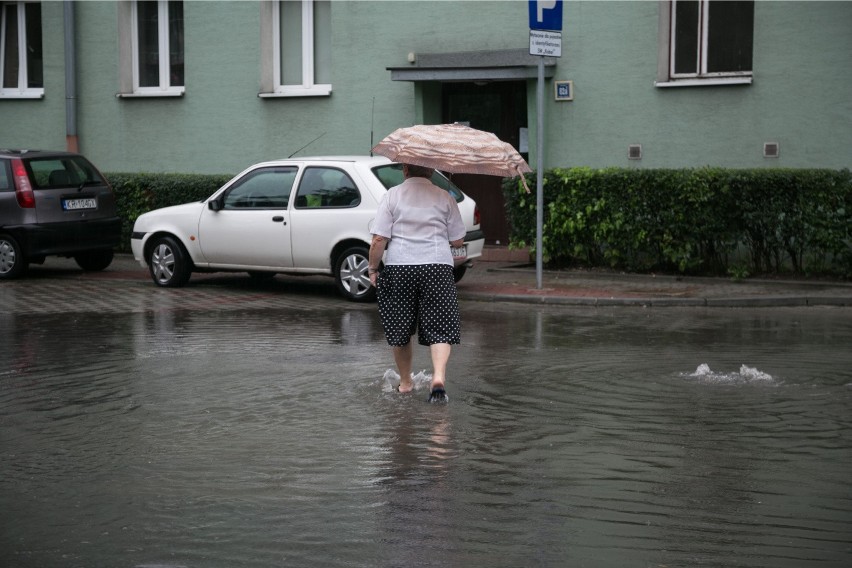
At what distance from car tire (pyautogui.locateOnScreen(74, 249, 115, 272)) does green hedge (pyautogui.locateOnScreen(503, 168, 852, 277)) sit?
5.80 m

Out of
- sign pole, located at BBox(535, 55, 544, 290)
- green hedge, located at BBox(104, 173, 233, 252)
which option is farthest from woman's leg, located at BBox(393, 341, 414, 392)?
green hedge, located at BBox(104, 173, 233, 252)

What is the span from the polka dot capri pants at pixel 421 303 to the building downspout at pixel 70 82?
1515cm

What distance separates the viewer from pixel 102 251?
1788cm


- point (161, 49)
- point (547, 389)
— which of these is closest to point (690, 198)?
point (547, 389)

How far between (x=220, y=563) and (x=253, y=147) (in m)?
16.4

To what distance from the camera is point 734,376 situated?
359 inches

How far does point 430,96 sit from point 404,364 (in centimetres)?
1133

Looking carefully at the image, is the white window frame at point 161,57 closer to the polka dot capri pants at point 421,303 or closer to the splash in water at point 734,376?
the polka dot capri pants at point 421,303

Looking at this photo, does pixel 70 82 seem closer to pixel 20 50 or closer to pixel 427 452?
pixel 20 50

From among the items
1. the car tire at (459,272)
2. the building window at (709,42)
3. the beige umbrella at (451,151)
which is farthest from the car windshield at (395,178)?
the beige umbrella at (451,151)

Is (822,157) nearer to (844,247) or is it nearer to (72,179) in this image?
(844,247)

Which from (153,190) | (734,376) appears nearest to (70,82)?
(153,190)

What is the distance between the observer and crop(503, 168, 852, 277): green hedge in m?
14.9

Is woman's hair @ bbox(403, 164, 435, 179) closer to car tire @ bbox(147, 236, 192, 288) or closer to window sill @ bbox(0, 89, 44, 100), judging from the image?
car tire @ bbox(147, 236, 192, 288)
